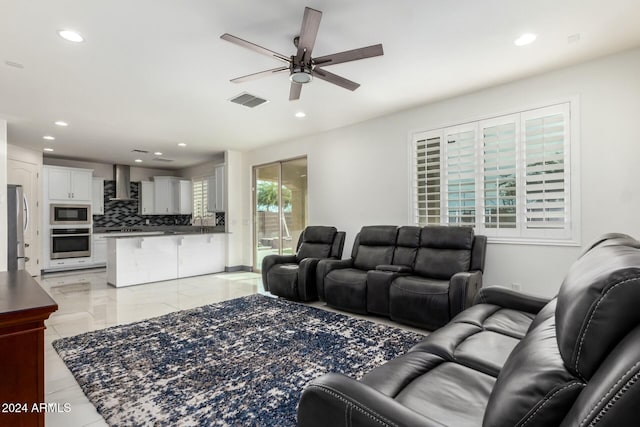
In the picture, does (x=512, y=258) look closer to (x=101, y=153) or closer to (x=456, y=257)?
(x=456, y=257)

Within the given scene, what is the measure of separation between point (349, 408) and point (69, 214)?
8.50 m

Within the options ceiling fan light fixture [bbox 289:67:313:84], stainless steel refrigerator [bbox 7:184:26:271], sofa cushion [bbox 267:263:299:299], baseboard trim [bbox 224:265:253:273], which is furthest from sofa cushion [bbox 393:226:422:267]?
stainless steel refrigerator [bbox 7:184:26:271]

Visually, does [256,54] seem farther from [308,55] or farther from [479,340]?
[479,340]

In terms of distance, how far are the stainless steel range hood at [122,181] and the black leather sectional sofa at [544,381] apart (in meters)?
8.94

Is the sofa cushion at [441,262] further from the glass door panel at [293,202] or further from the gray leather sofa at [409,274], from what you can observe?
the glass door panel at [293,202]

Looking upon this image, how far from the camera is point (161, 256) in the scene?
240 inches

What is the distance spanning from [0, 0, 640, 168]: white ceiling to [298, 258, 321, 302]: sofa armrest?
212 cm

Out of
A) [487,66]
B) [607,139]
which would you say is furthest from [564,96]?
→ [487,66]

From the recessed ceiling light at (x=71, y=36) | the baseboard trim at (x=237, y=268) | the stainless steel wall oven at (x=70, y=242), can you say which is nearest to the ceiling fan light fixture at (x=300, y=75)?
the recessed ceiling light at (x=71, y=36)

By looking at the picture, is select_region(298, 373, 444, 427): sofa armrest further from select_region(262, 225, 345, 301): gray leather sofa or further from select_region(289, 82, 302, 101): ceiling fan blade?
select_region(262, 225, 345, 301): gray leather sofa

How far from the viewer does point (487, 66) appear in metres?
3.25

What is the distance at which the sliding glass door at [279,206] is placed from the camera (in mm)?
6324

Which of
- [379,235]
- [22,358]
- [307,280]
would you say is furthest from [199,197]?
[22,358]

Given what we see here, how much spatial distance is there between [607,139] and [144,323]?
16.6 ft
